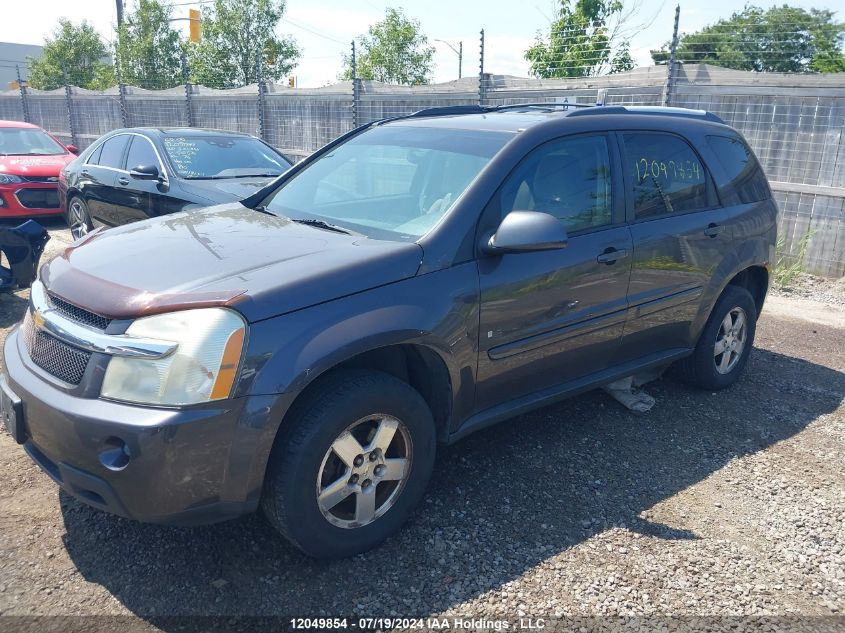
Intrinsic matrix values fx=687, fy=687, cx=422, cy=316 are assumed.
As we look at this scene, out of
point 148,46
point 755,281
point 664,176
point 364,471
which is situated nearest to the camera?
point 364,471

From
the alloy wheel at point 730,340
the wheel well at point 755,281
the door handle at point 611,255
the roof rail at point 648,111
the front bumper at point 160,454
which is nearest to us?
the front bumper at point 160,454

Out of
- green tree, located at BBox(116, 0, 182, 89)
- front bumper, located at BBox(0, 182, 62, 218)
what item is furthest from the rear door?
green tree, located at BBox(116, 0, 182, 89)

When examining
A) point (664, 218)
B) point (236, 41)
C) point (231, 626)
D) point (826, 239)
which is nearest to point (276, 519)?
point (231, 626)

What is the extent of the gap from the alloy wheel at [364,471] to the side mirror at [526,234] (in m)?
0.91

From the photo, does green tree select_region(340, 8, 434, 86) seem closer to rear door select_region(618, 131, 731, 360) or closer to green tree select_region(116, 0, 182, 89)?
green tree select_region(116, 0, 182, 89)

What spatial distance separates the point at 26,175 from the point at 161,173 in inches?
160

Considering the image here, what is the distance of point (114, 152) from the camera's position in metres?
8.15

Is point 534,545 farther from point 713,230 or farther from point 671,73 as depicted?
point 671,73

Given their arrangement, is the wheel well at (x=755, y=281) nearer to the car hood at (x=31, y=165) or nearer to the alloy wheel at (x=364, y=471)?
the alloy wheel at (x=364, y=471)

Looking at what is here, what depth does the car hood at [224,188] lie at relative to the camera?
6605 millimetres

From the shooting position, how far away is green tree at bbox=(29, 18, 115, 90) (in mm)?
31281

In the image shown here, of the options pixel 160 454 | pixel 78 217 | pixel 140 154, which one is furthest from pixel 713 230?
pixel 78 217

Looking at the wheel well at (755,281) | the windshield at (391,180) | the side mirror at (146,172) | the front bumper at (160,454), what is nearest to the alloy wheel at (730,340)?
the wheel well at (755,281)

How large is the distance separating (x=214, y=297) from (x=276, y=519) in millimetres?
889
